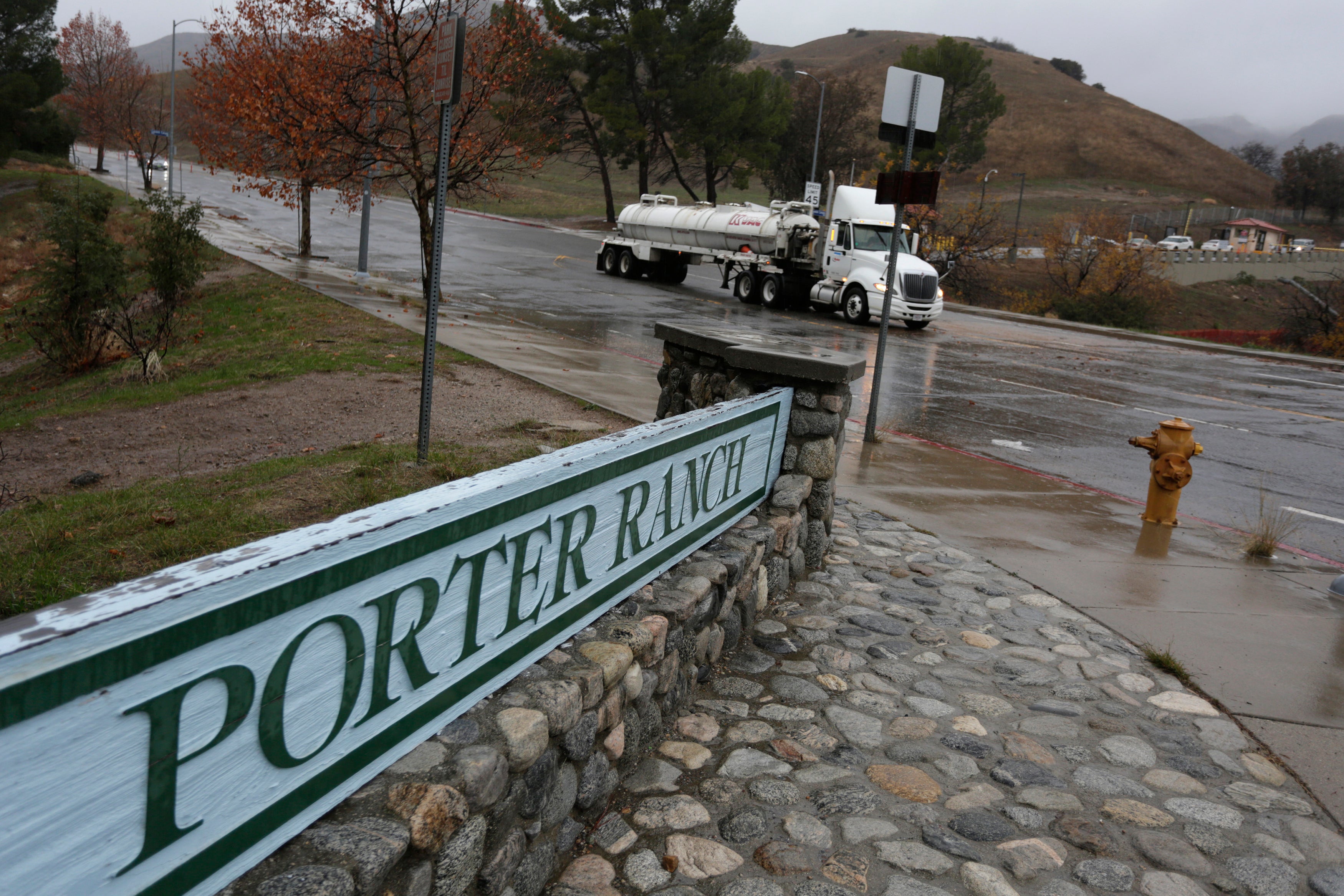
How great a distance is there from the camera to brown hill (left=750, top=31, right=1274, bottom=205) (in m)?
120

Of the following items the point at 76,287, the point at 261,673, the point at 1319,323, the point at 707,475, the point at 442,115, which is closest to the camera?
the point at 261,673

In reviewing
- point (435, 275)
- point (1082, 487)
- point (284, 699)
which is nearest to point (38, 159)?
point (435, 275)

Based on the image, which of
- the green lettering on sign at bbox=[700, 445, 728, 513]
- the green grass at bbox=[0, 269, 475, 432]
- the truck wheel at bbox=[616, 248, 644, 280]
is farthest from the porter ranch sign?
the truck wheel at bbox=[616, 248, 644, 280]

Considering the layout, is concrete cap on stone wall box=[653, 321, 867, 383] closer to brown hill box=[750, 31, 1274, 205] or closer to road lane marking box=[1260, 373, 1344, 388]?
road lane marking box=[1260, 373, 1344, 388]

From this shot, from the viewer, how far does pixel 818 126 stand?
152ft

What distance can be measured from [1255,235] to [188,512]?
10725 centimetres

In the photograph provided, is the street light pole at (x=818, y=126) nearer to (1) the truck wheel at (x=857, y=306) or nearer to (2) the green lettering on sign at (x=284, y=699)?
(1) the truck wheel at (x=857, y=306)

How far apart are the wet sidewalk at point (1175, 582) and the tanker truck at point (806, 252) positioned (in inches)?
591

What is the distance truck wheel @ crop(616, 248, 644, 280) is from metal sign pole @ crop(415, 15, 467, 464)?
23473mm

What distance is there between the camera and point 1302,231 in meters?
104

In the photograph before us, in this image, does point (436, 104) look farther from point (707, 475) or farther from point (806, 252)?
point (806, 252)

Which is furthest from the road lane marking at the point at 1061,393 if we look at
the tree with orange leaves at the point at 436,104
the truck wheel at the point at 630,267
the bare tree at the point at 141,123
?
the bare tree at the point at 141,123

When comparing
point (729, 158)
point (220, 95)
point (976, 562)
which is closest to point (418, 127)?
point (220, 95)

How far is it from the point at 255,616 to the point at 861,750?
278cm
